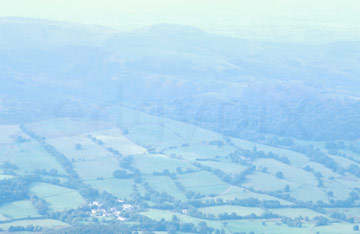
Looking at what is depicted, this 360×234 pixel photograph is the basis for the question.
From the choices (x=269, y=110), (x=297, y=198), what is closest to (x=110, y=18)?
(x=269, y=110)

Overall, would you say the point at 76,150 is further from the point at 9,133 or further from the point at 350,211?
the point at 350,211

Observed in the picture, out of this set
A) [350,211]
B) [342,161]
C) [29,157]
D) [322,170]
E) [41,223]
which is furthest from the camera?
[342,161]

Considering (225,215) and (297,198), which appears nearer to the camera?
(225,215)

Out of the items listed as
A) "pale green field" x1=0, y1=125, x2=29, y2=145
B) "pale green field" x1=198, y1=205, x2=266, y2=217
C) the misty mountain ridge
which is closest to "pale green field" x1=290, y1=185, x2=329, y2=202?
"pale green field" x1=198, y1=205, x2=266, y2=217

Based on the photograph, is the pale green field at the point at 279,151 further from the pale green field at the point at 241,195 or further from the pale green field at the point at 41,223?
the pale green field at the point at 41,223

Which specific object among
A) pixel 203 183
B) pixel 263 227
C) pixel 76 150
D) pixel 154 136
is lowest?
pixel 263 227

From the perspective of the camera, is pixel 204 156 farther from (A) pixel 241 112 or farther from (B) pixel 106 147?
(A) pixel 241 112

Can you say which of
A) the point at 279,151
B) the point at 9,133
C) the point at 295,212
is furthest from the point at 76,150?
the point at 295,212

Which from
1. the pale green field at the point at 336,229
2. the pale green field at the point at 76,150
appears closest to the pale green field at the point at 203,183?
the pale green field at the point at 76,150
